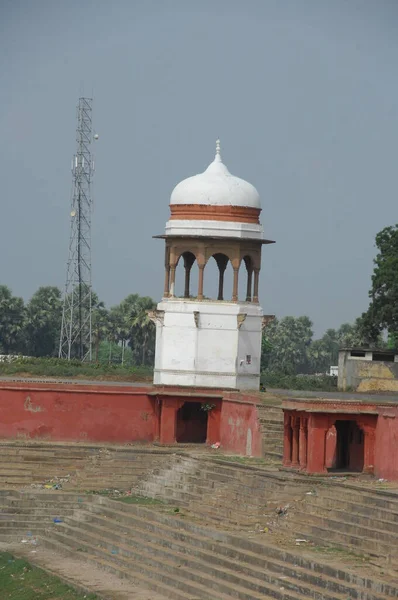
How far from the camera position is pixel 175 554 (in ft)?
98.0

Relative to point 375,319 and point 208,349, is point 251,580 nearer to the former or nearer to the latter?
point 208,349

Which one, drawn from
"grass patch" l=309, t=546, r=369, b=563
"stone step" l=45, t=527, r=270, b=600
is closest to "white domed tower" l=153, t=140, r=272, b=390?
"stone step" l=45, t=527, r=270, b=600

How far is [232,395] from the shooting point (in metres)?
38.5

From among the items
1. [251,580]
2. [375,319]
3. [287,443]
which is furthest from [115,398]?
[375,319]

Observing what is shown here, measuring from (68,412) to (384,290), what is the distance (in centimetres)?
1954

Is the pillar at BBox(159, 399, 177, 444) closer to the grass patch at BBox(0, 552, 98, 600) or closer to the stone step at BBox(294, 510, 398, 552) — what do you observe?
the grass patch at BBox(0, 552, 98, 600)

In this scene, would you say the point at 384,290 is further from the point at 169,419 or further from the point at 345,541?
the point at 345,541

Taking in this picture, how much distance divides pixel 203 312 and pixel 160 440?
3.10 meters

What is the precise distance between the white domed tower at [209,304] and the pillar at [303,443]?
6.15 meters

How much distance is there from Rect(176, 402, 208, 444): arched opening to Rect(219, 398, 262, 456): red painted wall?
51.1 inches

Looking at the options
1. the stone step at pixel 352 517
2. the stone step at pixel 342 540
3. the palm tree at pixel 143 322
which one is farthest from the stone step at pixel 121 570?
the palm tree at pixel 143 322

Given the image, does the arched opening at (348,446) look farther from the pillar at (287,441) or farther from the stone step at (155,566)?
the stone step at (155,566)

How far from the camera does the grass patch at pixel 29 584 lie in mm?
29344

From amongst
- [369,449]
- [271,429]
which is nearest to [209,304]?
[271,429]
